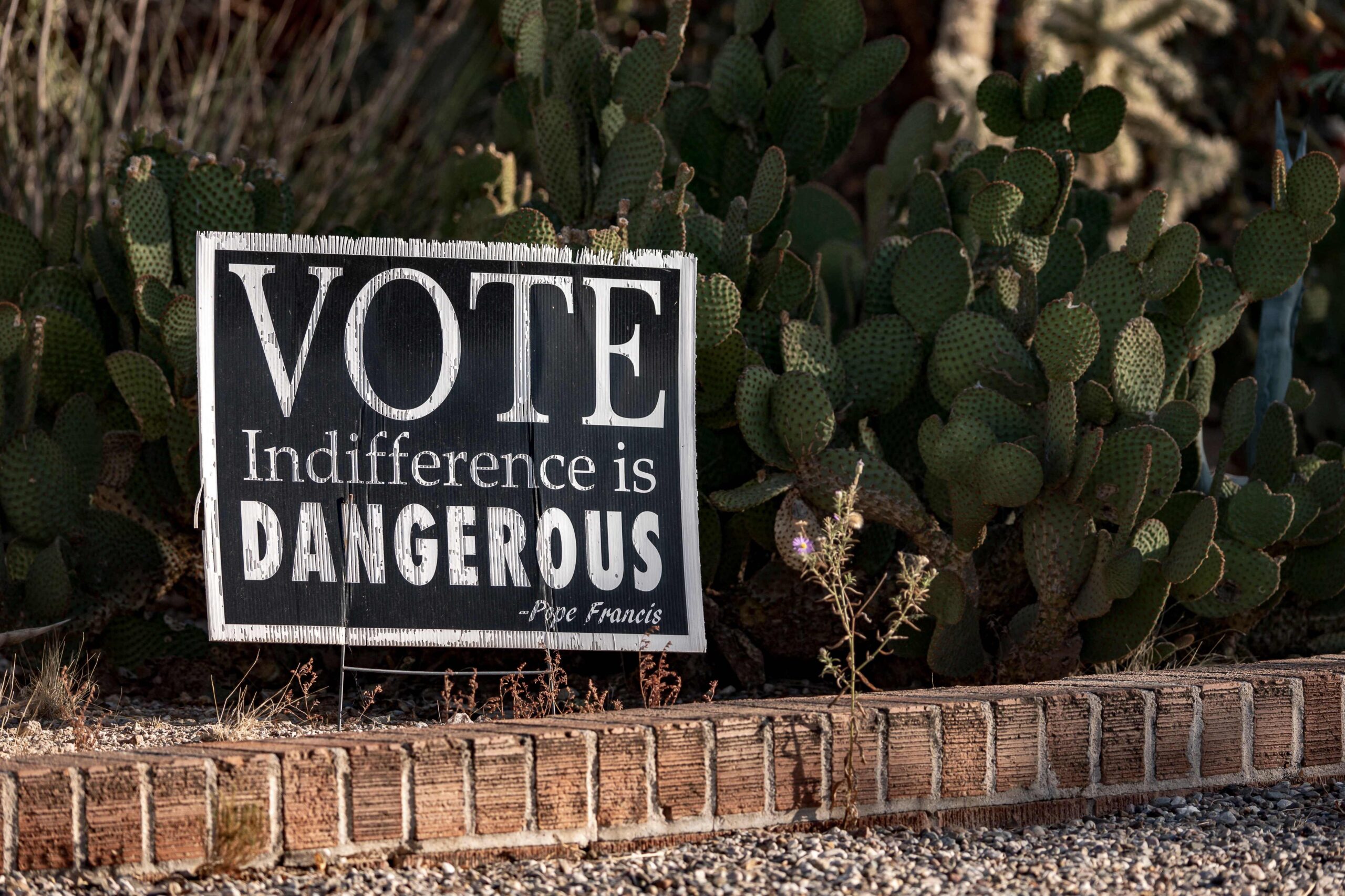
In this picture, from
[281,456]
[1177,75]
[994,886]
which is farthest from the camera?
[1177,75]

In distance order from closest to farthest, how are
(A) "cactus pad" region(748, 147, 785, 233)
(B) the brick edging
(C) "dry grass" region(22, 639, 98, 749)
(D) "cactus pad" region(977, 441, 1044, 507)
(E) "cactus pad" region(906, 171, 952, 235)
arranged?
(B) the brick edging < (C) "dry grass" region(22, 639, 98, 749) < (D) "cactus pad" region(977, 441, 1044, 507) < (A) "cactus pad" region(748, 147, 785, 233) < (E) "cactus pad" region(906, 171, 952, 235)

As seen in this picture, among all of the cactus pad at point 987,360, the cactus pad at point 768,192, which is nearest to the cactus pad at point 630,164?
the cactus pad at point 768,192

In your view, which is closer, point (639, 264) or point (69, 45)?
point (639, 264)

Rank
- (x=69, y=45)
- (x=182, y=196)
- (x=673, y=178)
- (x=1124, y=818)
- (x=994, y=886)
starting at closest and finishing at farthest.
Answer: (x=994, y=886), (x=1124, y=818), (x=182, y=196), (x=673, y=178), (x=69, y=45)

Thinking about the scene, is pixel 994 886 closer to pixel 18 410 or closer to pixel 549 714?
pixel 549 714

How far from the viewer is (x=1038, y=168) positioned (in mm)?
3893

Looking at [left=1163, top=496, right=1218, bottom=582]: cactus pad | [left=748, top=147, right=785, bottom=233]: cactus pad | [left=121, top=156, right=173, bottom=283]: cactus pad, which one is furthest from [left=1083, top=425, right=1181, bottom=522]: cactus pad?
[left=121, top=156, right=173, bottom=283]: cactus pad

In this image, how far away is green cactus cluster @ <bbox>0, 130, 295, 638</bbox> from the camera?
140 inches

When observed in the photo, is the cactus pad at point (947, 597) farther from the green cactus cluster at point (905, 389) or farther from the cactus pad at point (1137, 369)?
the cactus pad at point (1137, 369)

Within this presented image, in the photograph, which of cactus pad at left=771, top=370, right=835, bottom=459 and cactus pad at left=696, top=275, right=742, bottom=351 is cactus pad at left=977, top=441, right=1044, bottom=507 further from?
cactus pad at left=696, top=275, right=742, bottom=351

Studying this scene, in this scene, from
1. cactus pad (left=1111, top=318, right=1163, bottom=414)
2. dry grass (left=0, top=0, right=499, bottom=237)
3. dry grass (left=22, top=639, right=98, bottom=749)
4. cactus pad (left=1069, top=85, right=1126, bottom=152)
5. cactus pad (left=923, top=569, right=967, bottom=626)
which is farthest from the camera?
dry grass (left=0, top=0, right=499, bottom=237)

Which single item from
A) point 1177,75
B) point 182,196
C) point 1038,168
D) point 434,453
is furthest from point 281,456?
point 1177,75

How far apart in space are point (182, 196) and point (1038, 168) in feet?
7.32

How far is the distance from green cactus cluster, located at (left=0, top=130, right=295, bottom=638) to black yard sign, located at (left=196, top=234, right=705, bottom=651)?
0.37 meters
